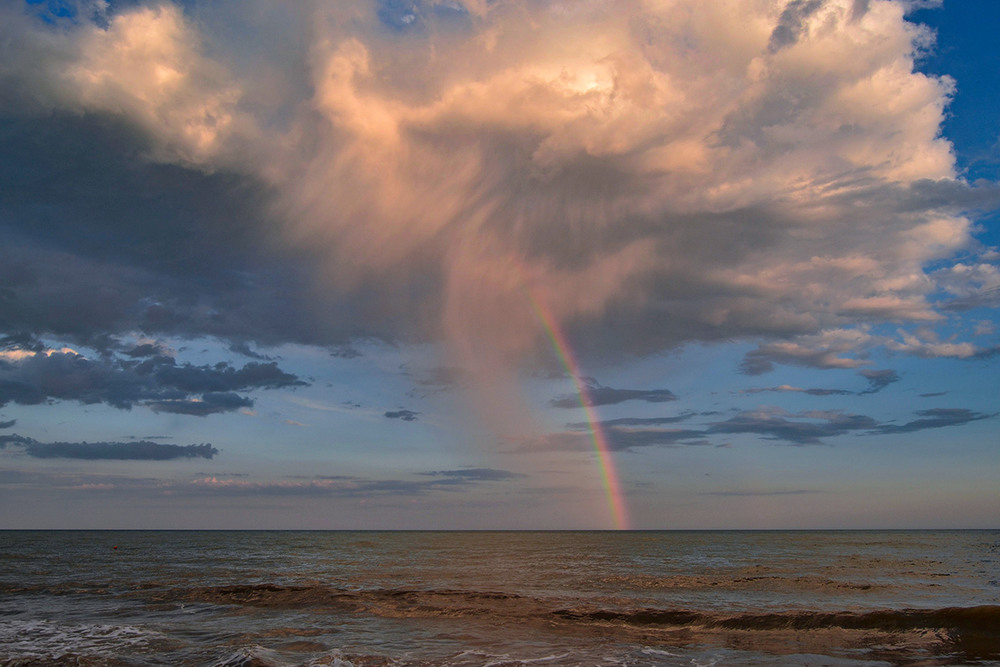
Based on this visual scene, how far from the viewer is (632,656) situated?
1692 centimetres

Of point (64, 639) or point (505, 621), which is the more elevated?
point (64, 639)

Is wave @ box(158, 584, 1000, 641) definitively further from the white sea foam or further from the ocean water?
the white sea foam

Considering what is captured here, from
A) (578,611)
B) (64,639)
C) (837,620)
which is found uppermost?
(837,620)

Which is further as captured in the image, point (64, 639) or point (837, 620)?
point (837, 620)

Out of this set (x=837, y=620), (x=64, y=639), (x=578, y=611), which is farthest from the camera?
(x=578, y=611)

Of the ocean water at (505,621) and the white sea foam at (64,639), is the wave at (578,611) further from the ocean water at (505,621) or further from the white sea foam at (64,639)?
the white sea foam at (64,639)

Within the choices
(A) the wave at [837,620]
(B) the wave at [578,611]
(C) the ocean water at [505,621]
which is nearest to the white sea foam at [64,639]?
(C) the ocean water at [505,621]

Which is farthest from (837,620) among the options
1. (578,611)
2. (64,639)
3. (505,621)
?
(64,639)

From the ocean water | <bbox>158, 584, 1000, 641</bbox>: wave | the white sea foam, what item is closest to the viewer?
the ocean water

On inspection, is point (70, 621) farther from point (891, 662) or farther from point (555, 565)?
point (555, 565)

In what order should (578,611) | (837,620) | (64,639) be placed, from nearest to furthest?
(64,639) < (837,620) < (578,611)

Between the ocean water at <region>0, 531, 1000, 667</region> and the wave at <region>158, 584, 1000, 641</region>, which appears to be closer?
the ocean water at <region>0, 531, 1000, 667</region>

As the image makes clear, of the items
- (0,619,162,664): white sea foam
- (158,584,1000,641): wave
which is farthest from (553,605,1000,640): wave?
(0,619,162,664): white sea foam

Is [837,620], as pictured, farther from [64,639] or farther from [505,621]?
[64,639]
